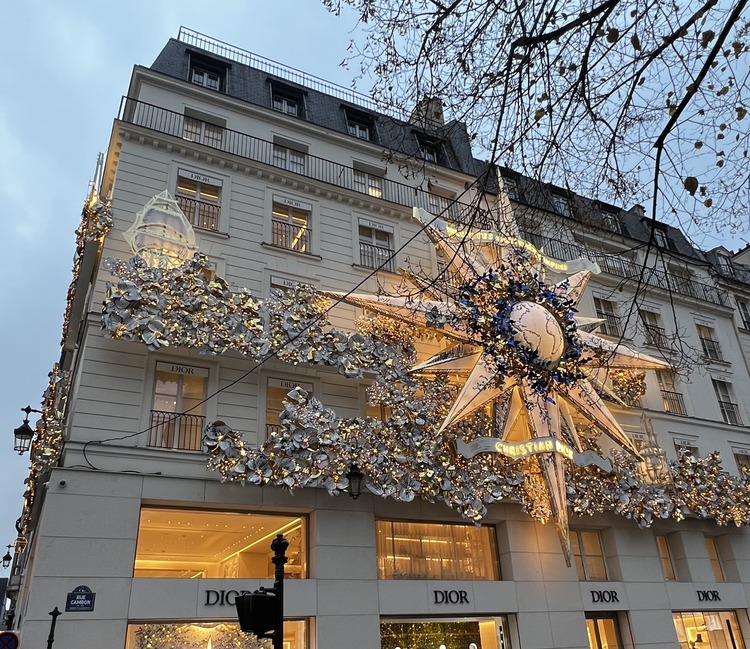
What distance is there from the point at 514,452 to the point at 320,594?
195 inches

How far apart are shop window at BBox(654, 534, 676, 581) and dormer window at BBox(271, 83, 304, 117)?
642 inches

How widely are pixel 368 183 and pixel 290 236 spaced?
380cm

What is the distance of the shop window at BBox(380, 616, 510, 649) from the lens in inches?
516

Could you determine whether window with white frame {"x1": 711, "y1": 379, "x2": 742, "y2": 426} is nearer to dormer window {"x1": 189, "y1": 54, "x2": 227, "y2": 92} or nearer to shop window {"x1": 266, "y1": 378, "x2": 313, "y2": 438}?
shop window {"x1": 266, "y1": 378, "x2": 313, "y2": 438}

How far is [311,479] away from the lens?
12.2 meters

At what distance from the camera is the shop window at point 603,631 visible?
50.9 feet

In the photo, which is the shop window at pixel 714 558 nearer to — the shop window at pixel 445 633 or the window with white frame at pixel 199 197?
the shop window at pixel 445 633

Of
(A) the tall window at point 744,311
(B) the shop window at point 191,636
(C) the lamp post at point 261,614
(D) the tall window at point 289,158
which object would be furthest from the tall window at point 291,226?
(A) the tall window at point 744,311

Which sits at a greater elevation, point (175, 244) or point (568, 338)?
point (175, 244)

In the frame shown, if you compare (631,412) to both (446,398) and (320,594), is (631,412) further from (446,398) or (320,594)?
(320,594)

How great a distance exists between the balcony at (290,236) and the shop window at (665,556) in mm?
12445

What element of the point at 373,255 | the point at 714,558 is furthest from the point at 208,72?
the point at 714,558

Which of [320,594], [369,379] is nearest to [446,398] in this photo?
[369,379]

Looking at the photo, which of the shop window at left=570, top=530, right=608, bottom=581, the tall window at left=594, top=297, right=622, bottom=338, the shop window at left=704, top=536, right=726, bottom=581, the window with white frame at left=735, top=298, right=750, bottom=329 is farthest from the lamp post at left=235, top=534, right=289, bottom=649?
the window with white frame at left=735, top=298, right=750, bottom=329
